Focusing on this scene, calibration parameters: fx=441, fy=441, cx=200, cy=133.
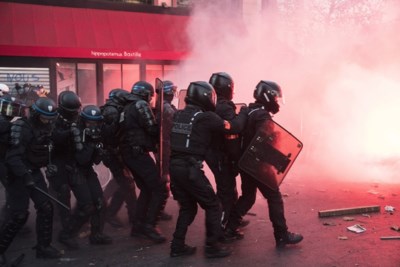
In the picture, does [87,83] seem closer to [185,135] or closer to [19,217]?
[19,217]

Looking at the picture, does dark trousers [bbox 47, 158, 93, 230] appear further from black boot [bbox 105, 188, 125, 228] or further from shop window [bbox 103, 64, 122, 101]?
shop window [bbox 103, 64, 122, 101]

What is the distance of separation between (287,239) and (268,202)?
0.42 metres

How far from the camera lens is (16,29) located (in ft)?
39.4

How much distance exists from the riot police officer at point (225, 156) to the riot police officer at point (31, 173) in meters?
1.71

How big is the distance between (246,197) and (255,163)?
49 centimetres

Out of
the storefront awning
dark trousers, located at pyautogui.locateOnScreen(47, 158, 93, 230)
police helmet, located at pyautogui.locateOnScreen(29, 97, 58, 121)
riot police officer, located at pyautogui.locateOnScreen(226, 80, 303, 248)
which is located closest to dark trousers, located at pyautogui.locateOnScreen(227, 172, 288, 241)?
riot police officer, located at pyautogui.locateOnScreen(226, 80, 303, 248)

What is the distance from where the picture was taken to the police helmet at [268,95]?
15.2ft

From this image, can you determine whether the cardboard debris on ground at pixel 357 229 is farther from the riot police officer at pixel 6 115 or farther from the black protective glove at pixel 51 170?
the riot police officer at pixel 6 115

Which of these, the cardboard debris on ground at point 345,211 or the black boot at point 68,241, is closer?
the black boot at point 68,241

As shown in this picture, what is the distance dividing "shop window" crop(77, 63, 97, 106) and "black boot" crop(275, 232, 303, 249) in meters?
10.7

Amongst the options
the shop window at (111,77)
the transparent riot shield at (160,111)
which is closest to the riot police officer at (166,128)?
the transparent riot shield at (160,111)

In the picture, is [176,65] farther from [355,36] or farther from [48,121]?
[48,121]

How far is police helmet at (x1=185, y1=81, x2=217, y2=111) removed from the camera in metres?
4.34

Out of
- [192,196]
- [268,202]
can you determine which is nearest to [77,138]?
[192,196]
